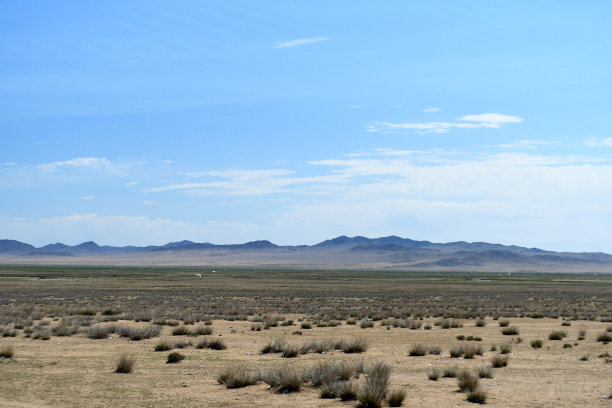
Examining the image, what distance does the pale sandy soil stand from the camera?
14148mm

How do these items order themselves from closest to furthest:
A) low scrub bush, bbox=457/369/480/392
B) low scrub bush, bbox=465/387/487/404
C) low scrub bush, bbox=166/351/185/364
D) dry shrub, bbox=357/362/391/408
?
1. dry shrub, bbox=357/362/391/408
2. low scrub bush, bbox=465/387/487/404
3. low scrub bush, bbox=457/369/480/392
4. low scrub bush, bbox=166/351/185/364

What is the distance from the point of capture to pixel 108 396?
14.7m

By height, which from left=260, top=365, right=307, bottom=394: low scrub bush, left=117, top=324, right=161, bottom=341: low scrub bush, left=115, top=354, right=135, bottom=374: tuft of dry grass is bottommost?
left=117, top=324, right=161, bottom=341: low scrub bush

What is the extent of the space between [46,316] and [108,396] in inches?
931

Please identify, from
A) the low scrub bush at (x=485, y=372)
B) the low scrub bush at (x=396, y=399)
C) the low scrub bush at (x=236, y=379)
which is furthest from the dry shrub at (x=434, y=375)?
the low scrub bush at (x=236, y=379)

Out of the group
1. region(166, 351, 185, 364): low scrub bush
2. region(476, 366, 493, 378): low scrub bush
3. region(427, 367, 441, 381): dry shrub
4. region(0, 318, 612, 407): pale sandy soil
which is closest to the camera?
region(0, 318, 612, 407): pale sandy soil

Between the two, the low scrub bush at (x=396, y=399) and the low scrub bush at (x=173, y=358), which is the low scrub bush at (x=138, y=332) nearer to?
the low scrub bush at (x=173, y=358)

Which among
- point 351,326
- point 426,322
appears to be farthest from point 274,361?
point 426,322

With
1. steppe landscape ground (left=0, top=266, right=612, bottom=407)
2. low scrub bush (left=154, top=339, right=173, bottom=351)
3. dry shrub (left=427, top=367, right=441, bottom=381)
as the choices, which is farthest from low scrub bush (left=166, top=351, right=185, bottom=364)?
dry shrub (left=427, top=367, right=441, bottom=381)

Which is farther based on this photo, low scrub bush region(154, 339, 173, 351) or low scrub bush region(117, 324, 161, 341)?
low scrub bush region(117, 324, 161, 341)

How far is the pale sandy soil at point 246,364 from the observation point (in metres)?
14.1

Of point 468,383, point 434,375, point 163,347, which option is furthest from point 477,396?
point 163,347

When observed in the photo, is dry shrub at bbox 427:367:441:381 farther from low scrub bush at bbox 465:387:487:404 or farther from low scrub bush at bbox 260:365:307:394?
low scrub bush at bbox 260:365:307:394

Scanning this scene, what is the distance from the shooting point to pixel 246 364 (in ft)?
64.7
